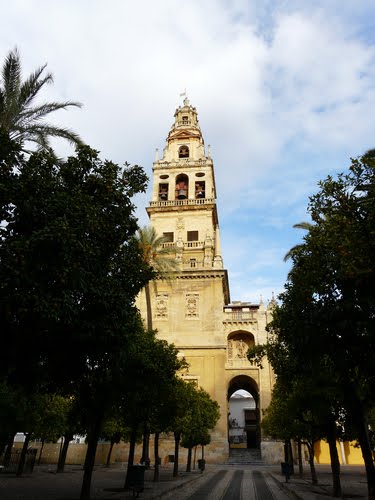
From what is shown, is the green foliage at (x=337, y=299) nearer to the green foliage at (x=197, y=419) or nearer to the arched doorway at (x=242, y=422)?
the green foliage at (x=197, y=419)

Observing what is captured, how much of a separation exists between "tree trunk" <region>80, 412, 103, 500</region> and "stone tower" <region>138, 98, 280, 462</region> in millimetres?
21877

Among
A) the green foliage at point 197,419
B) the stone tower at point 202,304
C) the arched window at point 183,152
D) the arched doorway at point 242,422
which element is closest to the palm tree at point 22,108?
the green foliage at point 197,419

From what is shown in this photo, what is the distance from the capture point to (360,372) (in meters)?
11.5

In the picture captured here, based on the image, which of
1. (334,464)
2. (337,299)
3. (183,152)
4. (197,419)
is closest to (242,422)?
(183,152)

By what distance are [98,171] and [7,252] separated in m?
3.55

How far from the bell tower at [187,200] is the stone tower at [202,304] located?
10 cm

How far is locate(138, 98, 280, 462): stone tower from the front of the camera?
124 ft

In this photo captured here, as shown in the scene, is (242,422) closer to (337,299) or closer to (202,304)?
(202,304)

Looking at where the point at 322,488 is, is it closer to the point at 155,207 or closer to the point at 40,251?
the point at 40,251

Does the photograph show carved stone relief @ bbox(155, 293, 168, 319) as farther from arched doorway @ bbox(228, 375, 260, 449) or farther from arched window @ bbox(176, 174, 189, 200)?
arched doorway @ bbox(228, 375, 260, 449)

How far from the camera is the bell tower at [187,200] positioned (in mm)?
42469

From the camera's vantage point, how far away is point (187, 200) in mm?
44781

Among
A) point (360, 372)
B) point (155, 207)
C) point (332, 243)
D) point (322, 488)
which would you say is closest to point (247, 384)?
point (155, 207)

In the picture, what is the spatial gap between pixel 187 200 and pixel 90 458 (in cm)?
3421
